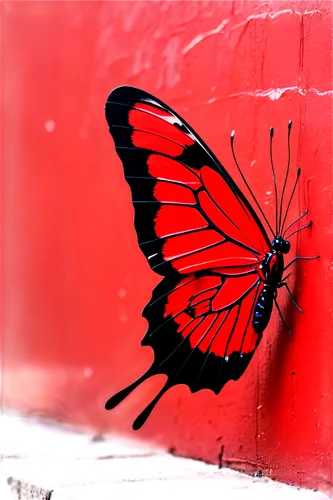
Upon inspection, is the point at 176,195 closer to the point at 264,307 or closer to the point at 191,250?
the point at 191,250

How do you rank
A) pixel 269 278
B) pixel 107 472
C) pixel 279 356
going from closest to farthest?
1. pixel 269 278
2. pixel 279 356
3. pixel 107 472

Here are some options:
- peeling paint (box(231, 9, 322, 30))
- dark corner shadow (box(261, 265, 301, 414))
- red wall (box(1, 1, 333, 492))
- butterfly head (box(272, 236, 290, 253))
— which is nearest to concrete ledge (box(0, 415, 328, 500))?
red wall (box(1, 1, 333, 492))

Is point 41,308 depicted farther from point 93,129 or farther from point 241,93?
point 241,93

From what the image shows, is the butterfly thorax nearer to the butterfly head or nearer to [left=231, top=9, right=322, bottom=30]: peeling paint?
the butterfly head

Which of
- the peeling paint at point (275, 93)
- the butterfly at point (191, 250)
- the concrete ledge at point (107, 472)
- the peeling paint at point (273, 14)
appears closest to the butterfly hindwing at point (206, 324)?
the butterfly at point (191, 250)

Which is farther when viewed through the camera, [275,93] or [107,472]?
[107,472]

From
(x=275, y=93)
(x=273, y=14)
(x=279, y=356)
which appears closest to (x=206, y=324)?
(x=279, y=356)

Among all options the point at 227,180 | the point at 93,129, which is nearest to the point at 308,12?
the point at 227,180
